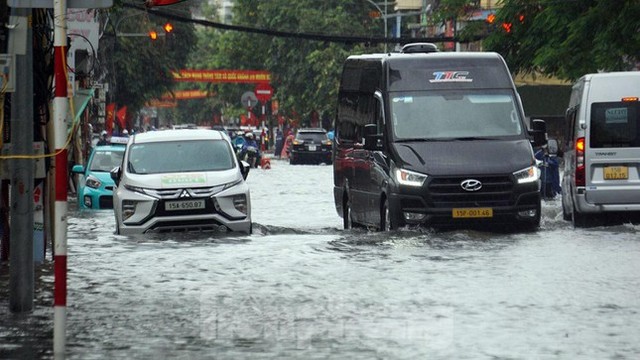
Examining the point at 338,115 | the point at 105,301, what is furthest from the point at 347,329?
the point at 338,115

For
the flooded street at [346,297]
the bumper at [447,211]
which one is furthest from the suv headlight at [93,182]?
the bumper at [447,211]

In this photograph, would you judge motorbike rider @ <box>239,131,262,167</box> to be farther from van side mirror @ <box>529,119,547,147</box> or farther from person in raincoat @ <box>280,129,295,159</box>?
van side mirror @ <box>529,119,547,147</box>

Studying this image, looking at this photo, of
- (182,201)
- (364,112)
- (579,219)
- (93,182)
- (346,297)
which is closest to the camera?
(346,297)

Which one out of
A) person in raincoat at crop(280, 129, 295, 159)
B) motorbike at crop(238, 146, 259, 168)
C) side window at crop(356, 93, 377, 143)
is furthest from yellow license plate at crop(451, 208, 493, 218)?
person in raincoat at crop(280, 129, 295, 159)

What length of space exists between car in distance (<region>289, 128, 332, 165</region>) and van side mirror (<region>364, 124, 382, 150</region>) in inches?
2010

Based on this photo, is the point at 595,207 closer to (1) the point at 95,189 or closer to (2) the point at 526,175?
(2) the point at 526,175

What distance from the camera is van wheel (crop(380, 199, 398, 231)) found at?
20.8 metres

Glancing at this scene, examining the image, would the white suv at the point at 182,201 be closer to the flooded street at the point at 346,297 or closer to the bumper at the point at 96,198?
the flooded street at the point at 346,297

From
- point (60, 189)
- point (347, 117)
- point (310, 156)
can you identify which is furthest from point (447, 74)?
point (310, 156)

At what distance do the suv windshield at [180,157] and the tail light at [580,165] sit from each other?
207 inches

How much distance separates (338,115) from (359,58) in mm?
2140

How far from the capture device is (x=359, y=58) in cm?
2419

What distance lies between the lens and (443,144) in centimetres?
2100

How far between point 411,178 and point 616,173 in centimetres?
→ 427
